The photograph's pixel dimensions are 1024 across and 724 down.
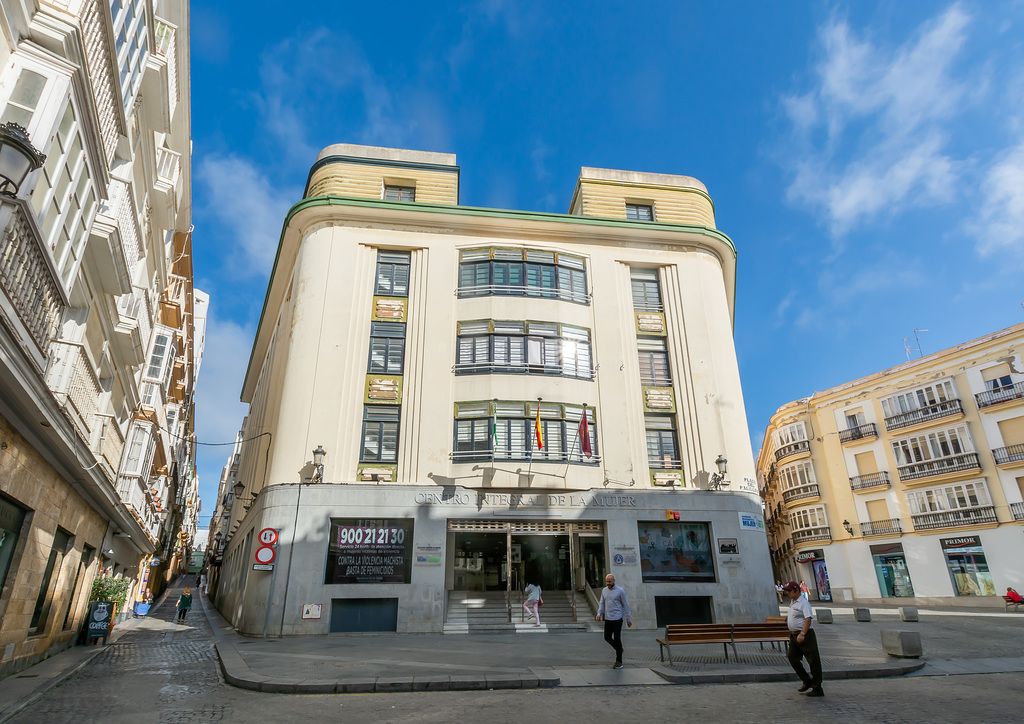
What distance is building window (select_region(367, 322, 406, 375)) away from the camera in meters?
21.8

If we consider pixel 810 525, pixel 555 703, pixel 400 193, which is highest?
pixel 400 193

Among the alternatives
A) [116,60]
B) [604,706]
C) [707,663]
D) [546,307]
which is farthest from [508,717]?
[546,307]

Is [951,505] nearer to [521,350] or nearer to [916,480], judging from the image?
[916,480]

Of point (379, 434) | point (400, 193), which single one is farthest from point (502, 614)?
point (400, 193)

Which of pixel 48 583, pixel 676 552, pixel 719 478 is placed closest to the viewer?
pixel 48 583

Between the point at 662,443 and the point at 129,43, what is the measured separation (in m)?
19.5

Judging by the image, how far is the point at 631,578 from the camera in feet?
64.0

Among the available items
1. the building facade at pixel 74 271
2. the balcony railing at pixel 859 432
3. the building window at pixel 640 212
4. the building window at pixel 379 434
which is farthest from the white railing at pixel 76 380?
the balcony railing at pixel 859 432

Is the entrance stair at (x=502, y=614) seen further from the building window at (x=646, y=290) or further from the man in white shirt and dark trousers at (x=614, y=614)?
the building window at (x=646, y=290)

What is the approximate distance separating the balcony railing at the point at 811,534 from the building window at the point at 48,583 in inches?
1635

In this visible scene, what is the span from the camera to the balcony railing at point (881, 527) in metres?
35.4

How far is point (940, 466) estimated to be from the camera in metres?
34.3

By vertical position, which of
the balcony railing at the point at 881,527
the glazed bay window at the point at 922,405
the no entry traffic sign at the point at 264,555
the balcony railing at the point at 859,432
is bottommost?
the no entry traffic sign at the point at 264,555

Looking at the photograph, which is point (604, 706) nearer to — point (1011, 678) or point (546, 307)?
point (1011, 678)
